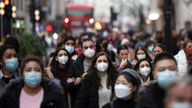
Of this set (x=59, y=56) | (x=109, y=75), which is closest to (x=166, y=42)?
(x=59, y=56)

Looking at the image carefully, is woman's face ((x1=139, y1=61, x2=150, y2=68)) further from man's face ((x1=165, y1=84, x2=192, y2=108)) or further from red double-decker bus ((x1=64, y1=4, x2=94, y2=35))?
red double-decker bus ((x1=64, y1=4, x2=94, y2=35))

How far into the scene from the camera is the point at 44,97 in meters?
7.70

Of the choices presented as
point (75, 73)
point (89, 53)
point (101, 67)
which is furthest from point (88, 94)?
point (89, 53)

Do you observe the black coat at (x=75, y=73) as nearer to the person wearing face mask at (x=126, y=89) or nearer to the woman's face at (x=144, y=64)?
the woman's face at (x=144, y=64)

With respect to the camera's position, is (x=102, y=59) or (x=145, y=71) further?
(x=145, y=71)

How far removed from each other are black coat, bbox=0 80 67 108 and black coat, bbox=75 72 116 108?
1.90 meters

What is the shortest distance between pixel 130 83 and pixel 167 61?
77 centimetres

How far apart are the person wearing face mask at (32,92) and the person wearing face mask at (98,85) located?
183 centimetres

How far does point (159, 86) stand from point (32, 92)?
1.61 metres

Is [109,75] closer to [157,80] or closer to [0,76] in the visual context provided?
[0,76]

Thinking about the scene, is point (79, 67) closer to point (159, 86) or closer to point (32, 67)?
point (32, 67)

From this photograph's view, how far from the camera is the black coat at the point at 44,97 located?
7582 mm

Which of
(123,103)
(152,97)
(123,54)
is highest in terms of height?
(152,97)

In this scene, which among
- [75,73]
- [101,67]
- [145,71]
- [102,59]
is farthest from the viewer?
[75,73]
